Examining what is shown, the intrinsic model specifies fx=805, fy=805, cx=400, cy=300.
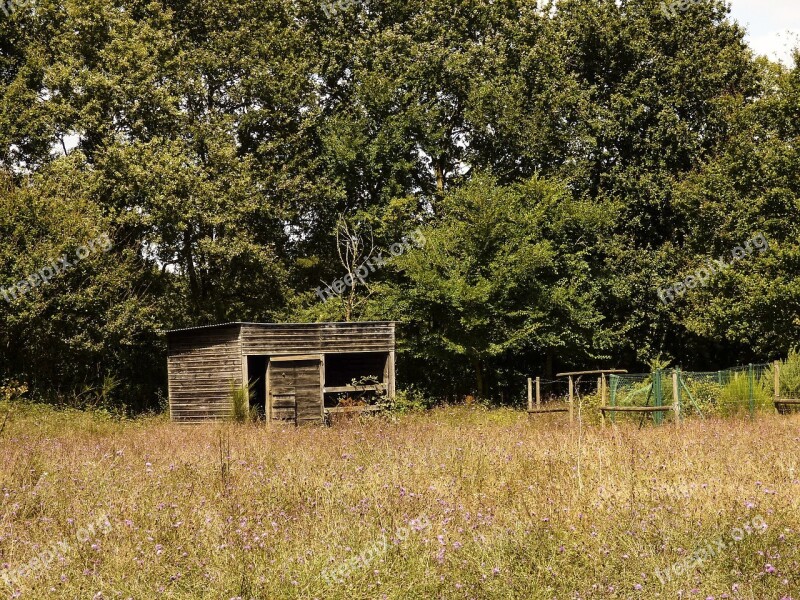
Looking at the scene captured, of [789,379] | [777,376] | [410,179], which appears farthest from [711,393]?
[410,179]

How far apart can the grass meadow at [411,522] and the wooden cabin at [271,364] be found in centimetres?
1134

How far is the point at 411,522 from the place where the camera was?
6898 mm

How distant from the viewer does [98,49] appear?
31625 mm

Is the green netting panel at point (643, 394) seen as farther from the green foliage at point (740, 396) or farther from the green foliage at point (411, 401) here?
the green foliage at point (411, 401)

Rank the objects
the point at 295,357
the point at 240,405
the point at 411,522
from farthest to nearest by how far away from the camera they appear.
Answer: the point at 295,357
the point at 240,405
the point at 411,522

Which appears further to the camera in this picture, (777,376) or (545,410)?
(545,410)

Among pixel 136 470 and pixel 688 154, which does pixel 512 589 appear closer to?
pixel 136 470

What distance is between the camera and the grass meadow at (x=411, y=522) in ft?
19.6

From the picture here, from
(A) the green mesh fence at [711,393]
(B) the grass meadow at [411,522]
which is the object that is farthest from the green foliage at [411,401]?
(B) the grass meadow at [411,522]

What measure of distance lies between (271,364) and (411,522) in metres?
Answer: 16.9

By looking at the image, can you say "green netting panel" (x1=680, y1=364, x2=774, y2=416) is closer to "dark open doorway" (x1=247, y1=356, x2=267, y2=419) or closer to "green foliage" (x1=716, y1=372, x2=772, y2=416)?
"green foliage" (x1=716, y1=372, x2=772, y2=416)

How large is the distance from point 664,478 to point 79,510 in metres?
6.28

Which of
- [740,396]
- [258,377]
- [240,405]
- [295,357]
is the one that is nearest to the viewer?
[740,396]

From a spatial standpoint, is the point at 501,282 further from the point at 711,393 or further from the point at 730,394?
the point at 730,394
